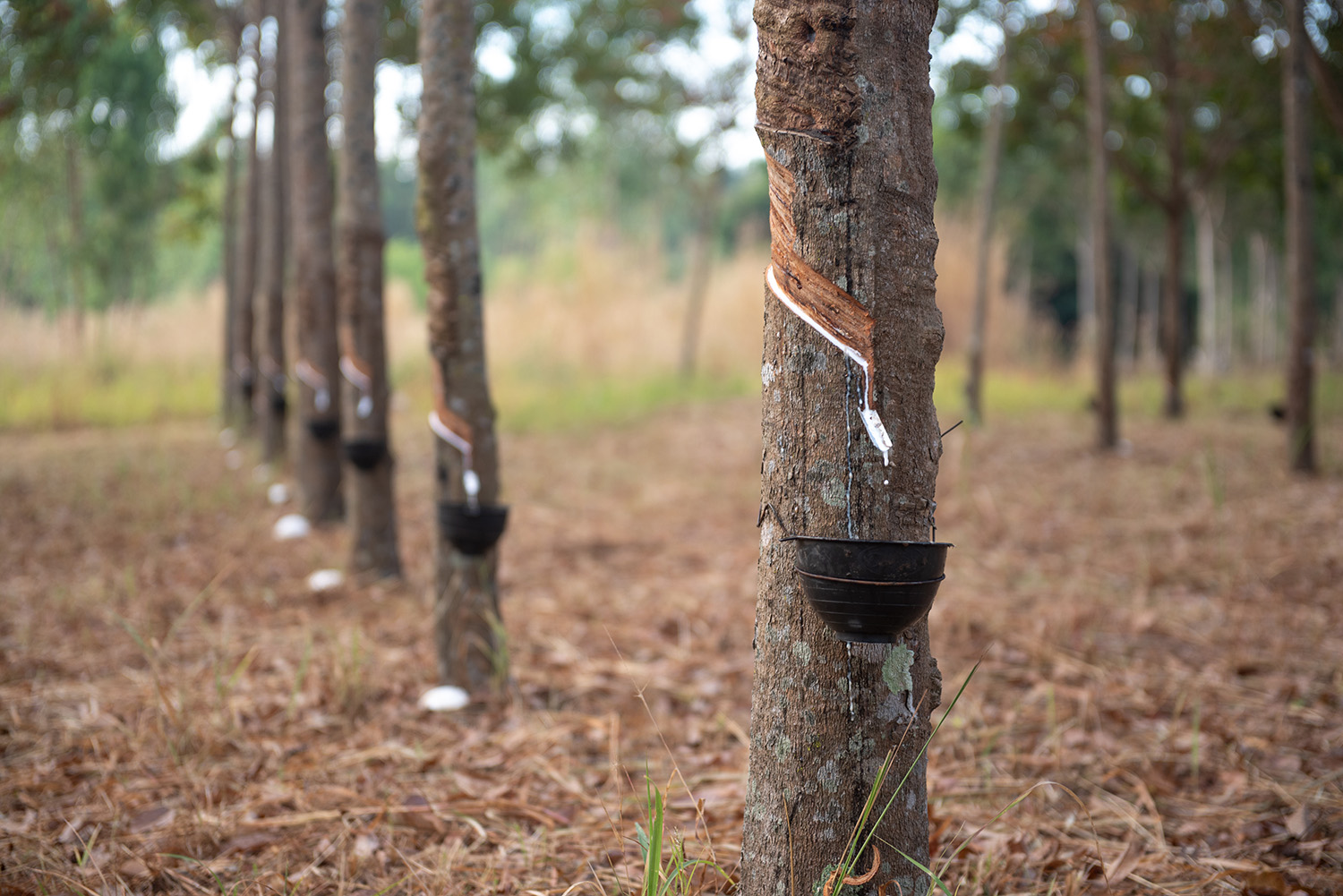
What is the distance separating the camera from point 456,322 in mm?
2752

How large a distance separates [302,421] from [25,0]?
9.31 ft

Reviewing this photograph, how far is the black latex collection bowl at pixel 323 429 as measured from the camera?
4.77 meters

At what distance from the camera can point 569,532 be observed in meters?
5.36

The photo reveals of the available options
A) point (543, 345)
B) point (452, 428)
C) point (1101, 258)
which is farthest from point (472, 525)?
point (543, 345)

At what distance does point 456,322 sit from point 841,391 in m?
1.70

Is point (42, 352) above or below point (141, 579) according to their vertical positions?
above

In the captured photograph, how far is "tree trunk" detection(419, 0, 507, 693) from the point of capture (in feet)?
8.88

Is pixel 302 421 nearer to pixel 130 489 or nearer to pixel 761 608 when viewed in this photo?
pixel 130 489

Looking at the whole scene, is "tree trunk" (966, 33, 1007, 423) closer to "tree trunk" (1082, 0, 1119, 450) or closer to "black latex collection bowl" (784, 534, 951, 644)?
"tree trunk" (1082, 0, 1119, 450)

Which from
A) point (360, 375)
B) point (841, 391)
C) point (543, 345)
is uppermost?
point (543, 345)

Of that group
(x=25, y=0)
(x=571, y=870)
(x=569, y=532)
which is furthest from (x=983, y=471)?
(x=25, y=0)

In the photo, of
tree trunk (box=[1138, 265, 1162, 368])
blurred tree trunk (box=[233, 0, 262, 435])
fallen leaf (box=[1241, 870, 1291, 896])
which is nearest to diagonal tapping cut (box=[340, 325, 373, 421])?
fallen leaf (box=[1241, 870, 1291, 896])

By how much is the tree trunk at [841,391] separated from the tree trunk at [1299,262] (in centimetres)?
544

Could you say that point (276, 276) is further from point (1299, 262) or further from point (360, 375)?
point (1299, 262)
